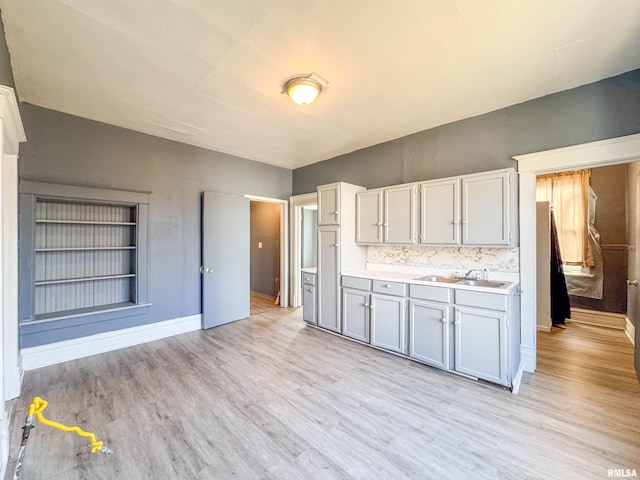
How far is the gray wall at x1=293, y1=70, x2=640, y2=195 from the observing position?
7.73ft

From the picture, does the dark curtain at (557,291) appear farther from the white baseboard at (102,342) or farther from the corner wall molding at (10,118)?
the corner wall molding at (10,118)

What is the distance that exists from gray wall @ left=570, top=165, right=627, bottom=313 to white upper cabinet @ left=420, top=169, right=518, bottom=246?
340 centimetres

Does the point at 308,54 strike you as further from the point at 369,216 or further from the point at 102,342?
the point at 102,342

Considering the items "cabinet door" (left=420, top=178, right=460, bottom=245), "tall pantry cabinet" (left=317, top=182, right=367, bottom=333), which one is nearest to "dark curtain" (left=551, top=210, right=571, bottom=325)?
"cabinet door" (left=420, top=178, right=460, bottom=245)

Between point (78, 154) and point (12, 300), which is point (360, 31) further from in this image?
point (12, 300)

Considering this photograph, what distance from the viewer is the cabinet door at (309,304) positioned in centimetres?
403

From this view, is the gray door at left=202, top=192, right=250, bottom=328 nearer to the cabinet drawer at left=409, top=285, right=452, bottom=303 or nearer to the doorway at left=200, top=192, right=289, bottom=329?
the doorway at left=200, top=192, right=289, bottom=329

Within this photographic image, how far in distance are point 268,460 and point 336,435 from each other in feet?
1.57

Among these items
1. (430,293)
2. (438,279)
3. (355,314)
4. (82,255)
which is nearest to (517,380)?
(430,293)

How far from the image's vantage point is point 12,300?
2.36m

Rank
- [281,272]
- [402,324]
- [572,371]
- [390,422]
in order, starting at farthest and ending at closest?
1. [281,272]
2. [402,324]
3. [572,371]
4. [390,422]

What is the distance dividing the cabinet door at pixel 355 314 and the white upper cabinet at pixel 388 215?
2.50 ft

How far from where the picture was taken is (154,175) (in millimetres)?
3619

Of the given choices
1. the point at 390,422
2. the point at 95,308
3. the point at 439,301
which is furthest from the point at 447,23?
the point at 95,308
